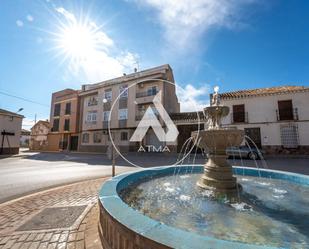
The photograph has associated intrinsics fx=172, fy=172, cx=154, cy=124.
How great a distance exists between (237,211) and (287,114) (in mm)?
21921

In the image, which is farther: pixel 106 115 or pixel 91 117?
pixel 91 117

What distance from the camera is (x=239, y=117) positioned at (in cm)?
2158

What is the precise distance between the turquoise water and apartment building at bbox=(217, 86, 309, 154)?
1825 centimetres

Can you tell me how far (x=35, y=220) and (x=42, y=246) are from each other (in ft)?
3.38

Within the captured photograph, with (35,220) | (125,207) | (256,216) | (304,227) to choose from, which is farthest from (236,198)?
(35,220)

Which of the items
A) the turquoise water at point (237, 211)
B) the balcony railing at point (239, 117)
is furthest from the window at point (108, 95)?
the turquoise water at point (237, 211)

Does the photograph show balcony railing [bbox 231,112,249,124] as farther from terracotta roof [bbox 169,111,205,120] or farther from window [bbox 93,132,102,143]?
window [bbox 93,132,102,143]

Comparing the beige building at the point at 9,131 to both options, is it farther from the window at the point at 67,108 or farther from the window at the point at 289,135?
the window at the point at 289,135

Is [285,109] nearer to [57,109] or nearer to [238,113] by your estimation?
[238,113]

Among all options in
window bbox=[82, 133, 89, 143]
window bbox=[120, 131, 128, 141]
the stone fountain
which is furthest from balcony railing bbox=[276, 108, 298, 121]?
window bbox=[82, 133, 89, 143]

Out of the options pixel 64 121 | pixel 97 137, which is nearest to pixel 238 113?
pixel 97 137

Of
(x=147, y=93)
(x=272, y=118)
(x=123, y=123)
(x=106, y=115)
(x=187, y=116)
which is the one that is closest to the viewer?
(x=272, y=118)

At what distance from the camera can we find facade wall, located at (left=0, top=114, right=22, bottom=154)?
2198cm

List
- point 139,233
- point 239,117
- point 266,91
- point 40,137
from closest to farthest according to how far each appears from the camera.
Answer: point 139,233 → point 266,91 → point 239,117 → point 40,137
